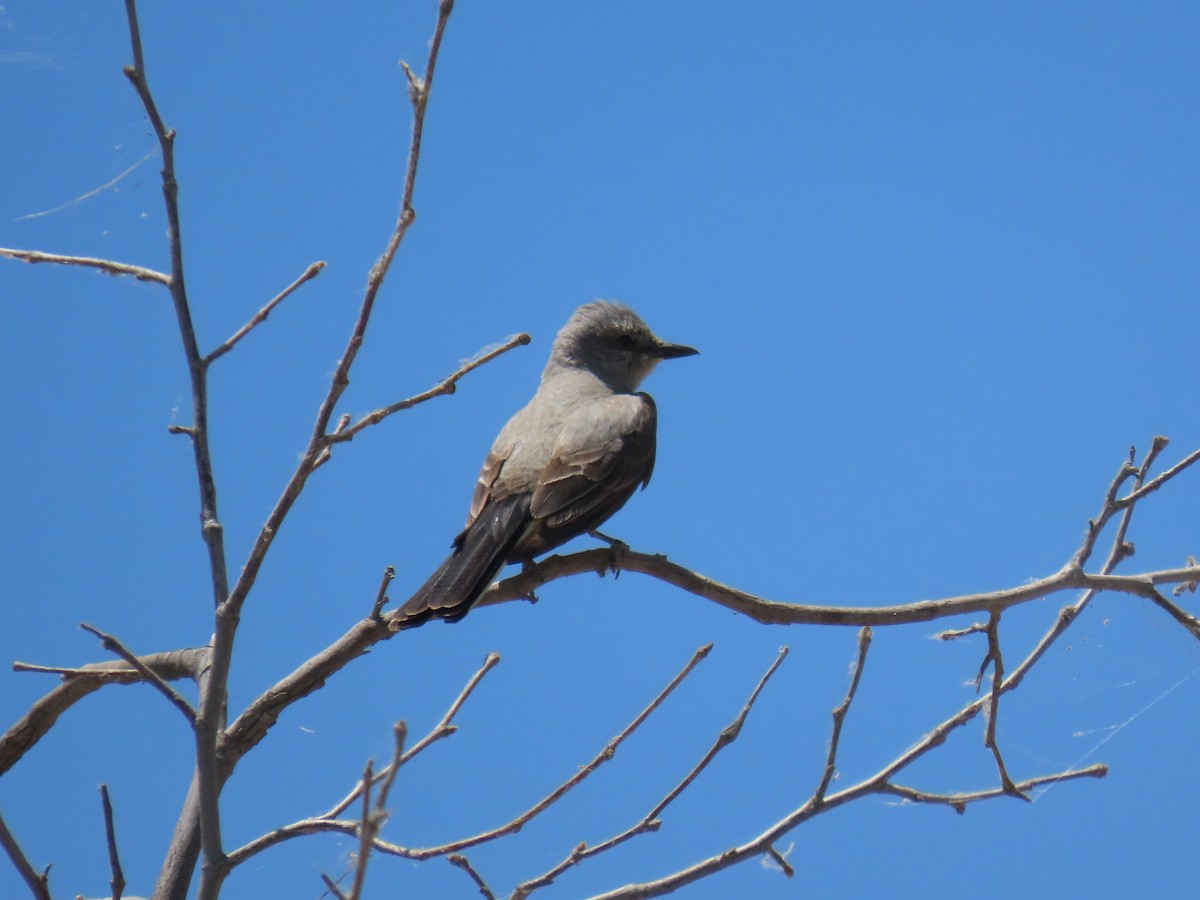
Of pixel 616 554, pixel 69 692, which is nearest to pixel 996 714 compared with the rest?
pixel 616 554

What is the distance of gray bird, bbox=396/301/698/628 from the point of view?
13.5 feet

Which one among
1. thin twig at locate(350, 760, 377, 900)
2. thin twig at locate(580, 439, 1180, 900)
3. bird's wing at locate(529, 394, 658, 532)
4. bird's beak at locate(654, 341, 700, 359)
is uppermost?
bird's beak at locate(654, 341, 700, 359)

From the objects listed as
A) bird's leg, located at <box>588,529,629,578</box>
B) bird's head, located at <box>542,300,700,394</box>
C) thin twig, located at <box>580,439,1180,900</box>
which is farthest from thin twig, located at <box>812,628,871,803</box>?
bird's head, located at <box>542,300,700,394</box>

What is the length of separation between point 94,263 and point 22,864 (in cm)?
126

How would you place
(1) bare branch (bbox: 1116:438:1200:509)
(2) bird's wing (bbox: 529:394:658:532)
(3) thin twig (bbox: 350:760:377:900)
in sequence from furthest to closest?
Result: (2) bird's wing (bbox: 529:394:658:532), (1) bare branch (bbox: 1116:438:1200:509), (3) thin twig (bbox: 350:760:377:900)

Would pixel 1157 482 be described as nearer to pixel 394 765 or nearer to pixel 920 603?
pixel 920 603

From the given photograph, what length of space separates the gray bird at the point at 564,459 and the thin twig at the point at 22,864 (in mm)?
1222

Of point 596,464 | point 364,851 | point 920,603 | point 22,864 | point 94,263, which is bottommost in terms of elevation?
point 364,851

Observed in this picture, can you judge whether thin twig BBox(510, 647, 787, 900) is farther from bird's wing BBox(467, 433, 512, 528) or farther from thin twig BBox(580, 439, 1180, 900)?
bird's wing BBox(467, 433, 512, 528)

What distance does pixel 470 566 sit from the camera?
4078 millimetres

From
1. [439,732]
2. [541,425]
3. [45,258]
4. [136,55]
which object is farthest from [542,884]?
[541,425]

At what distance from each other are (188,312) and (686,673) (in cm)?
143

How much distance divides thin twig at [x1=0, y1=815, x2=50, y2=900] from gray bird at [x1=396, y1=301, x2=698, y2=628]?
1.22 meters

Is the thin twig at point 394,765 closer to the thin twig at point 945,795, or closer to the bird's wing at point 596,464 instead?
the thin twig at point 945,795
